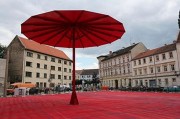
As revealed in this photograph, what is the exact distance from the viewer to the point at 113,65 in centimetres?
7219

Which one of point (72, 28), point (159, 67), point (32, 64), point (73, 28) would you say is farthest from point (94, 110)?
point (32, 64)

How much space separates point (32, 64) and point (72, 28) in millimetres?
44236

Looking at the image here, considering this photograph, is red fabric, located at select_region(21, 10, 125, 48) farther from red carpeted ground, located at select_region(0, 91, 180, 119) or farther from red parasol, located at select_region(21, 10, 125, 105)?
red carpeted ground, located at select_region(0, 91, 180, 119)

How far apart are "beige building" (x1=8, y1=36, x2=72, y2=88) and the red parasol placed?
33247mm

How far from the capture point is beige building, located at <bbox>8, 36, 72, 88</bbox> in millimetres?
51781

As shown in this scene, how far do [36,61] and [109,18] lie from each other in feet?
160

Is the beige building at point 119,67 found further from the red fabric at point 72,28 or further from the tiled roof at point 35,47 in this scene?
the red fabric at point 72,28

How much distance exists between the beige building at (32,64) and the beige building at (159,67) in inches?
1006

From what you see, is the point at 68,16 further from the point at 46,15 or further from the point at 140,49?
the point at 140,49

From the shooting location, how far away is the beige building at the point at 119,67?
205 feet

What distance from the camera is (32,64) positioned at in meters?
54.3

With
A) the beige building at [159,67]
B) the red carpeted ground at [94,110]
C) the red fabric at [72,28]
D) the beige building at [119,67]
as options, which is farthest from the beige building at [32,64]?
the red carpeted ground at [94,110]

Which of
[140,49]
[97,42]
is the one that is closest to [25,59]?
[140,49]

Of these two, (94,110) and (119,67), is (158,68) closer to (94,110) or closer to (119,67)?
(119,67)
